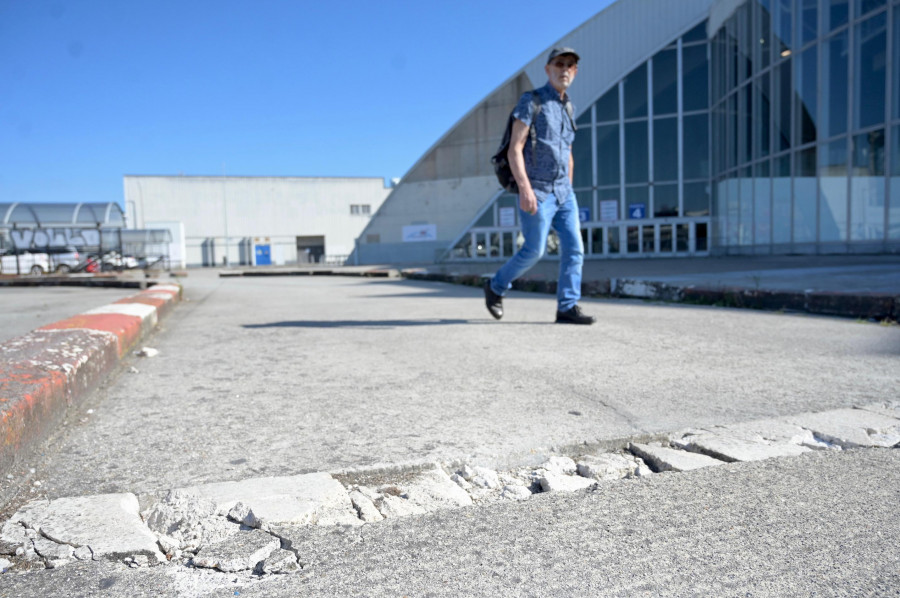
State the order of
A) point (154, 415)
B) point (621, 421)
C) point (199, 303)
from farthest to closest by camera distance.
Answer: point (199, 303), point (154, 415), point (621, 421)

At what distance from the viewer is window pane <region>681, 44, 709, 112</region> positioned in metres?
24.7

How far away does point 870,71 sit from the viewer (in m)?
14.9

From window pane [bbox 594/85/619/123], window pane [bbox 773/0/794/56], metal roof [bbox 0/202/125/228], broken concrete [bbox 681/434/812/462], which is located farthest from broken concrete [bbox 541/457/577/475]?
window pane [bbox 594/85/619/123]

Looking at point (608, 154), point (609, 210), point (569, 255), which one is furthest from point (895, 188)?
point (569, 255)

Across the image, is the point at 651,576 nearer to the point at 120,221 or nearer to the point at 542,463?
the point at 542,463

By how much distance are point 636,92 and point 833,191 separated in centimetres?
1131

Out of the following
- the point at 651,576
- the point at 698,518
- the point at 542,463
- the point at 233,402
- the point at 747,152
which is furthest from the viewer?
the point at 747,152

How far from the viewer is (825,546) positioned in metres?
1.25

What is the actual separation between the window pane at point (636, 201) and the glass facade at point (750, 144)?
→ 0.04 m

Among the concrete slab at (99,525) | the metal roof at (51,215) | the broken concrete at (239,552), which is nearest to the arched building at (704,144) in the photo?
the metal roof at (51,215)

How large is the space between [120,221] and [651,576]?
27484 mm

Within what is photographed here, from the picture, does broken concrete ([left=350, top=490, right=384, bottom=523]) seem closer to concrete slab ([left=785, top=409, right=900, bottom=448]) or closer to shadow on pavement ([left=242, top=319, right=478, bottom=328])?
concrete slab ([left=785, top=409, right=900, bottom=448])

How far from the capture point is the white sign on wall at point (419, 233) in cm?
3159

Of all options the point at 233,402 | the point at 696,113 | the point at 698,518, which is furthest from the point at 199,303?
the point at 696,113
